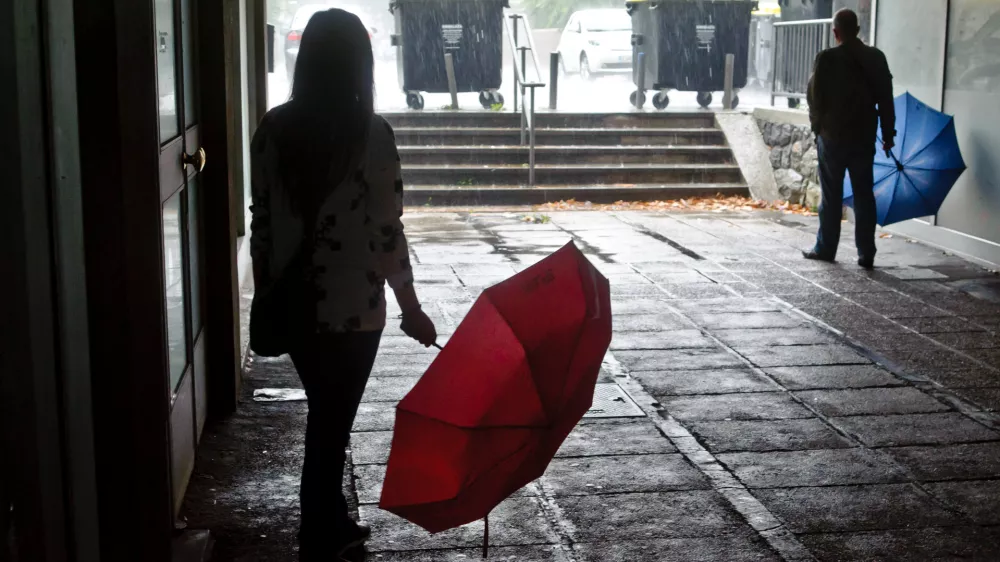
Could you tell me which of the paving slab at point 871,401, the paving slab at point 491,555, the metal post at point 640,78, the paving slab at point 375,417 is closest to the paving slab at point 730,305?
the paving slab at point 871,401

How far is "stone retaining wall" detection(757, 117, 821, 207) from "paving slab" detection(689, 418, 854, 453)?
7665 mm

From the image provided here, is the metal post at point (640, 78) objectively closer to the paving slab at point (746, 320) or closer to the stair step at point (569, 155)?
the stair step at point (569, 155)

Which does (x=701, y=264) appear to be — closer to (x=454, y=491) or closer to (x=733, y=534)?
(x=733, y=534)

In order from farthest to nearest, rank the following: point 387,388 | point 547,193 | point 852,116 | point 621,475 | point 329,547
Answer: point 547,193 < point 852,116 < point 387,388 < point 621,475 < point 329,547

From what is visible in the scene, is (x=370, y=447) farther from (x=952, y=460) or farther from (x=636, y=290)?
(x=636, y=290)

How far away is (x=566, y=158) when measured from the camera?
1422 cm

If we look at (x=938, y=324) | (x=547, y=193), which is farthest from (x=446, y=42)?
(x=938, y=324)

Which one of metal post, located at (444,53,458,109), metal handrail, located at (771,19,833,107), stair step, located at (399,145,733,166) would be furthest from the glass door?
metal post, located at (444,53,458,109)

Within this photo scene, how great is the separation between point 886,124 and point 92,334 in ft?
22.4

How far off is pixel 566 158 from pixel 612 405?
917 cm

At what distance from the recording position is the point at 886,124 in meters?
8.53

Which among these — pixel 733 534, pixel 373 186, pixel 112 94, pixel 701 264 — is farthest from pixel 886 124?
pixel 112 94

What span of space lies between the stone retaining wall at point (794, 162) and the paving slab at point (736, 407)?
7284 millimetres

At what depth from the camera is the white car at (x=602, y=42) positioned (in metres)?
28.6
